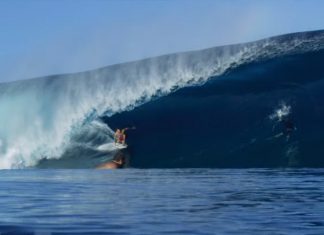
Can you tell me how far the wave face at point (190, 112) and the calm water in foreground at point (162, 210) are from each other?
12056 mm

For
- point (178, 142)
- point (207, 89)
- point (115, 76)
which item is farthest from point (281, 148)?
point (115, 76)

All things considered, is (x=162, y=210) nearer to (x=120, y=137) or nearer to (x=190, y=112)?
(x=120, y=137)

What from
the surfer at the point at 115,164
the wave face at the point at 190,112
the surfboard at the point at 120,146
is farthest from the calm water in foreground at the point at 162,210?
the surfboard at the point at 120,146

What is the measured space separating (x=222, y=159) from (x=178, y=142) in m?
2.24

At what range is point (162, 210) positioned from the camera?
708 centimetres

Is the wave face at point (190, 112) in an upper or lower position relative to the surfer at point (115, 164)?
upper

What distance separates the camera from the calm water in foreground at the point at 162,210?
5.74 metres

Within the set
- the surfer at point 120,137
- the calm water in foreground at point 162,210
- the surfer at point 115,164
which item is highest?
the surfer at point 120,137

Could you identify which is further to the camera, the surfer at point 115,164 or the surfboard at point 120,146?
the surfboard at point 120,146

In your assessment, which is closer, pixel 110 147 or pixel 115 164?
pixel 115 164

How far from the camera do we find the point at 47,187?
10.5 metres

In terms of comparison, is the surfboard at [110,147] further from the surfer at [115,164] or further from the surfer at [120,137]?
the surfer at [115,164]

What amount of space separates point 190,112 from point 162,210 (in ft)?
62.3

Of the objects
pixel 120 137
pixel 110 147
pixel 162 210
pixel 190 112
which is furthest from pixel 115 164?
pixel 162 210
